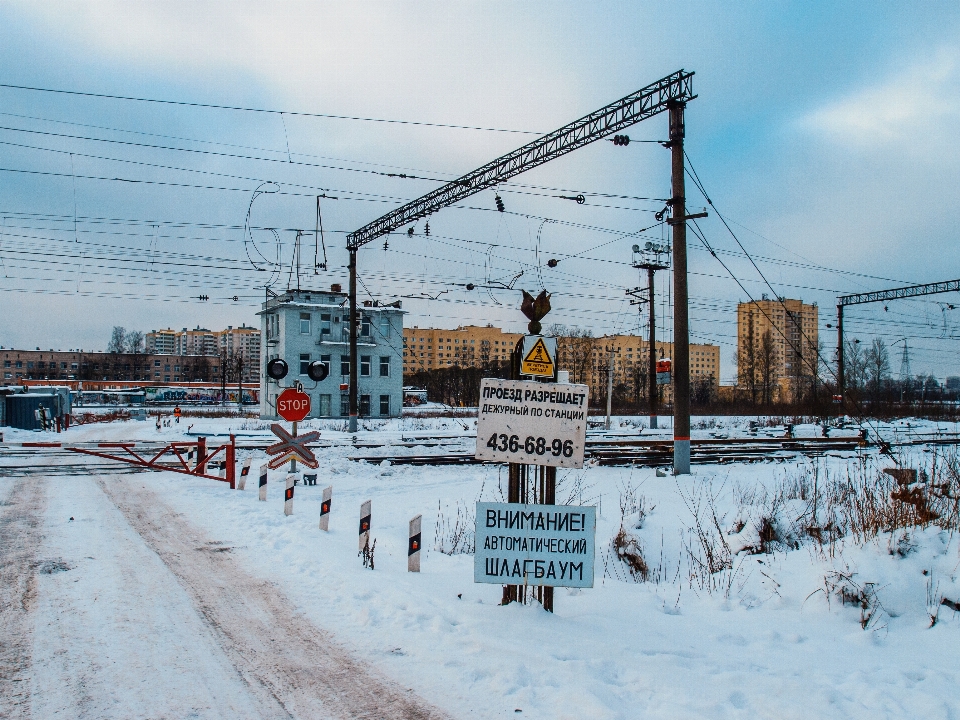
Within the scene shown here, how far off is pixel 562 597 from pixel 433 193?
1812 cm

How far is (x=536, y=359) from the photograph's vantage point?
623cm

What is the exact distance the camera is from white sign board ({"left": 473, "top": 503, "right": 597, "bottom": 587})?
239 inches

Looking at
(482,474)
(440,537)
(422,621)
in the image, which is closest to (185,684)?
(422,621)

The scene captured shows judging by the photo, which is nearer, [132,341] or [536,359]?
[536,359]

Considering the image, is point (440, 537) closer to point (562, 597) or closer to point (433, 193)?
point (562, 597)

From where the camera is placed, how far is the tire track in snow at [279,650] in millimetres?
4414

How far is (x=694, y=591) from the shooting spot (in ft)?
23.7

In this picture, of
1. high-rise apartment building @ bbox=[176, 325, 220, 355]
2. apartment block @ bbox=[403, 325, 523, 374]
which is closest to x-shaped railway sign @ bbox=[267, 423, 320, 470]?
apartment block @ bbox=[403, 325, 523, 374]

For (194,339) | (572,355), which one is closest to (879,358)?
(572,355)

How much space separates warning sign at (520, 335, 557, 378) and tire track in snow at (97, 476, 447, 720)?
292cm

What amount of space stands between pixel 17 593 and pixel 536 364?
5.96 metres

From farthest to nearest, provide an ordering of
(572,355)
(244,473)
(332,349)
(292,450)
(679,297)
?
(572,355)
(332,349)
(679,297)
(292,450)
(244,473)

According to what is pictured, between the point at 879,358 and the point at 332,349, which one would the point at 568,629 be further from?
the point at 879,358

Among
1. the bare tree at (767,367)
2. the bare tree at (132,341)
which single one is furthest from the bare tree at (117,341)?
the bare tree at (767,367)
